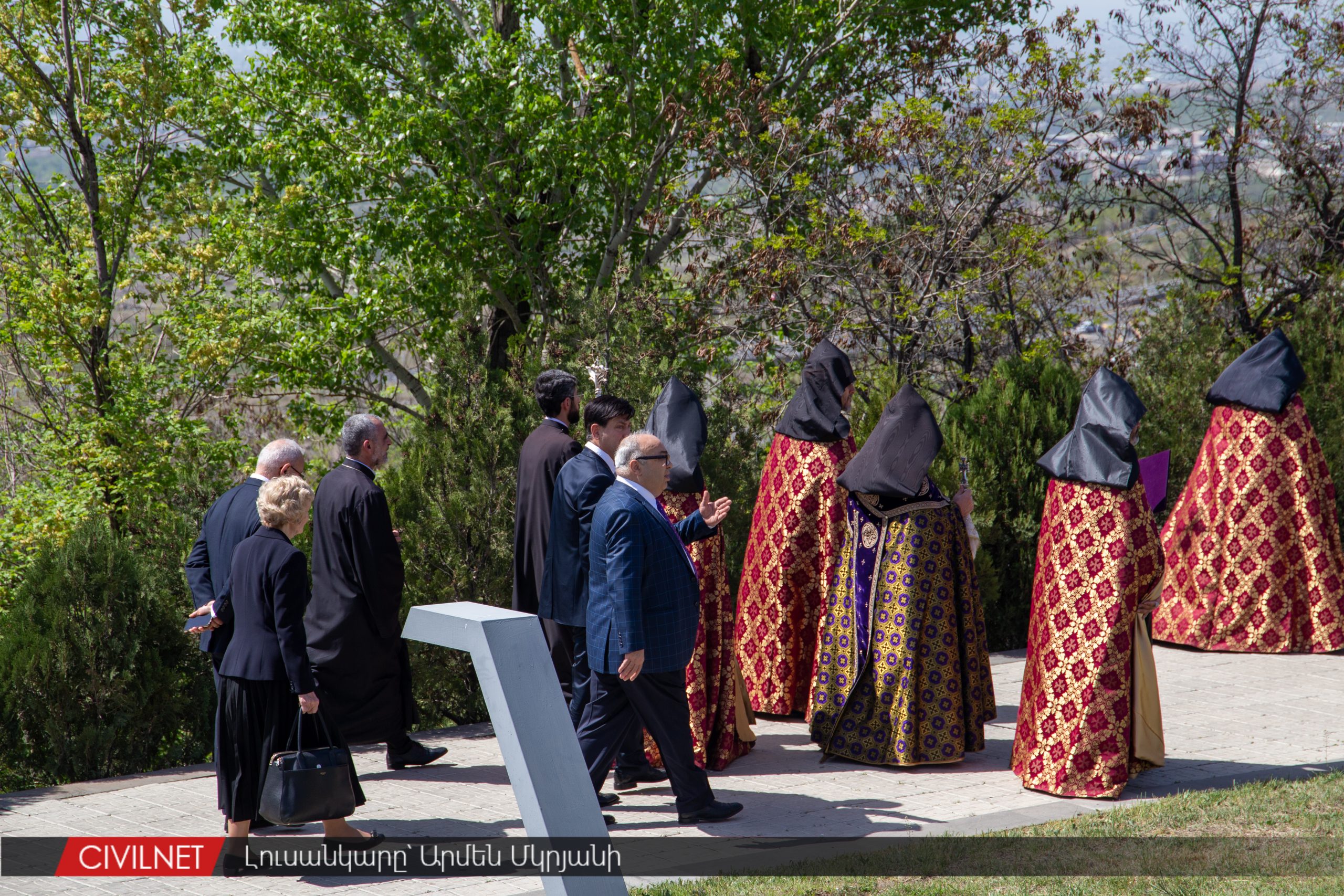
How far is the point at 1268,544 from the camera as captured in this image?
946cm

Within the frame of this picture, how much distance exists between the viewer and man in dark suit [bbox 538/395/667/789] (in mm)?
5961

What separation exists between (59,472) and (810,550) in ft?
21.3

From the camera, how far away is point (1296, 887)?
4.74 metres

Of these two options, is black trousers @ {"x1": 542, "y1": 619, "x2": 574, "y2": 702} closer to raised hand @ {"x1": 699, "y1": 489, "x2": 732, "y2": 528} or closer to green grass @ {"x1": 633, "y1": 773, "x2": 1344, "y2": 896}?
raised hand @ {"x1": 699, "y1": 489, "x2": 732, "y2": 528}

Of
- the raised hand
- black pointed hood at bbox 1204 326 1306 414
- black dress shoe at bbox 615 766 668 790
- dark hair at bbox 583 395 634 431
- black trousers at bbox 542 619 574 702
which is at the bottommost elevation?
black dress shoe at bbox 615 766 668 790

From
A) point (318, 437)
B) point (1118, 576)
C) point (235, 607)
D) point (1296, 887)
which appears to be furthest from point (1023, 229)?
point (318, 437)

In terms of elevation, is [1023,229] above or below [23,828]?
above

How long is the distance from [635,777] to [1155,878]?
261 cm

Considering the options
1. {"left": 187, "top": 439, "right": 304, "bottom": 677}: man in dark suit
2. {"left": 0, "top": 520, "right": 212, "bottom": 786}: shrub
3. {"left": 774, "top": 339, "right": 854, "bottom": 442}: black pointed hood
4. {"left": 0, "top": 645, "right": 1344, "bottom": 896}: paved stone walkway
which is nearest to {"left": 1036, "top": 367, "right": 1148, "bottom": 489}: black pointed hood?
{"left": 774, "top": 339, "right": 854, "bottom": 442}: black pointed hood

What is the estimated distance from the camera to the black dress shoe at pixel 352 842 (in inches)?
205

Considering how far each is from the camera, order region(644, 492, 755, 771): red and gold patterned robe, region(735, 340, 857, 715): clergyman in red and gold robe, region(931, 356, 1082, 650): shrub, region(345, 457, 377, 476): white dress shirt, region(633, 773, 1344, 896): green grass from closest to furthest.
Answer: region(633, 773, 1344, 896): green grass, region(345, 457, 377, 476): white dress shirt, region(644, 492, 755, 771): red and gold patterned robe, region(735, 340, 857, 715): clergyman in red and gold robe, region(931, 356, 1082, 650): shrub

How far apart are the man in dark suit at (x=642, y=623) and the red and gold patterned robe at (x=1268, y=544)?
573 centimetres

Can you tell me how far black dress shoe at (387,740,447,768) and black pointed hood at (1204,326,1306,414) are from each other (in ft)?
21.9

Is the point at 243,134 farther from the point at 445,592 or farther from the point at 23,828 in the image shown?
the point at 23,828
